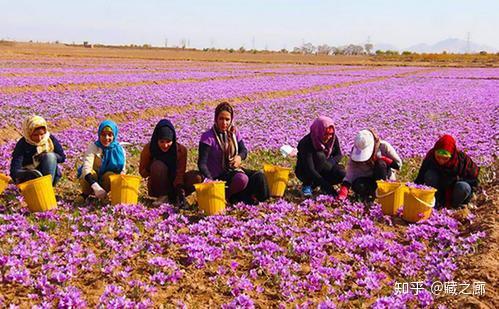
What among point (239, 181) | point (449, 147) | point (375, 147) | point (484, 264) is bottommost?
point (484, 264)

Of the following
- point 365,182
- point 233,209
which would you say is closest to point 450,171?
point 365,182

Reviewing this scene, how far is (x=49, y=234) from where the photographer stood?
6484mm

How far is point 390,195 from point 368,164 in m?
0.94

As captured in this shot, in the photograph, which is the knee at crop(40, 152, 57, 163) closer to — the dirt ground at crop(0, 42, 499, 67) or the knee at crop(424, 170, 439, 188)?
the knee at crop(424, 170, 439, 188)

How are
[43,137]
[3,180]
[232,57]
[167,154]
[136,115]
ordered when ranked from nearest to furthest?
1. [3,180]
2. [43,137]
3. [167,154]
4. [136,115]
5. [232,57]

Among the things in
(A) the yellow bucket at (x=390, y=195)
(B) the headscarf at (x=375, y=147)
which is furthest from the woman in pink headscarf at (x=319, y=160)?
(A) the yellow bucket at (x=390, y=195)

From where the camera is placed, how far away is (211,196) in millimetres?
7191

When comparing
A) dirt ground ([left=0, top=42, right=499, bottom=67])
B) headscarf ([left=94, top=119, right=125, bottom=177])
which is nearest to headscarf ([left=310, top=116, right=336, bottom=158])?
headscarf ([left=94, top=119, right=125, bottom=177])

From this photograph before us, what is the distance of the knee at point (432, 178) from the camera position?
25.4 ft

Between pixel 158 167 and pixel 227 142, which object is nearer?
pixel 158 167

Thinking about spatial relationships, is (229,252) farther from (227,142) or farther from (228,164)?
(227,142)

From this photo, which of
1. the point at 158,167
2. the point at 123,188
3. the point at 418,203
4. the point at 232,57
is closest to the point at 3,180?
the point at 123,188

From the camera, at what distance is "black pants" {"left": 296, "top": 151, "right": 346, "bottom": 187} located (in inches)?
328

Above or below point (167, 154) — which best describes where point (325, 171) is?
below
